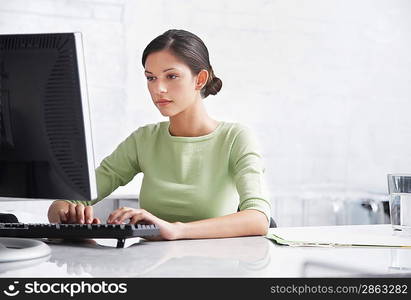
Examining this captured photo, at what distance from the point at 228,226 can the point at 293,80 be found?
192cm

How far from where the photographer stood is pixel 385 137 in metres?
3.37

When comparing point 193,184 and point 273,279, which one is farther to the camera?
point 193,184

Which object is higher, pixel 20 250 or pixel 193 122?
pixel 193 122

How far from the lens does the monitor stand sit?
0.98 meters

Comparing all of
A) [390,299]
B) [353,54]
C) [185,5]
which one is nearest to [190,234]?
[390,299]

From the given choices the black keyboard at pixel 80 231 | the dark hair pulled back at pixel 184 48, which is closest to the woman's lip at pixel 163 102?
the dark hair pulled back at pixel 184 48

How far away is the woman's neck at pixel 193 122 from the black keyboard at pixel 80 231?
51cm

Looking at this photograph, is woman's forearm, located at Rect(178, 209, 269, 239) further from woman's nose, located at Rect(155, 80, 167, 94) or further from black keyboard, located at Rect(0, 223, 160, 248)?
woman's nose, located at Rect(155, 80, 167, 94)

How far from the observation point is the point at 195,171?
1694 millimetres

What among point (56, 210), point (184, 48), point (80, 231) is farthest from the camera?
point (184, 48)

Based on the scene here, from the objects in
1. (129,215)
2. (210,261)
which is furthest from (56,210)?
(210,261)

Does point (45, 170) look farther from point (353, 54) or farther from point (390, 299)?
point (353, 54)

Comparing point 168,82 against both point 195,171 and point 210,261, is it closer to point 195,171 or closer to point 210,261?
point 195,171

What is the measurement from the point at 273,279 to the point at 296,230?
2.23ft
